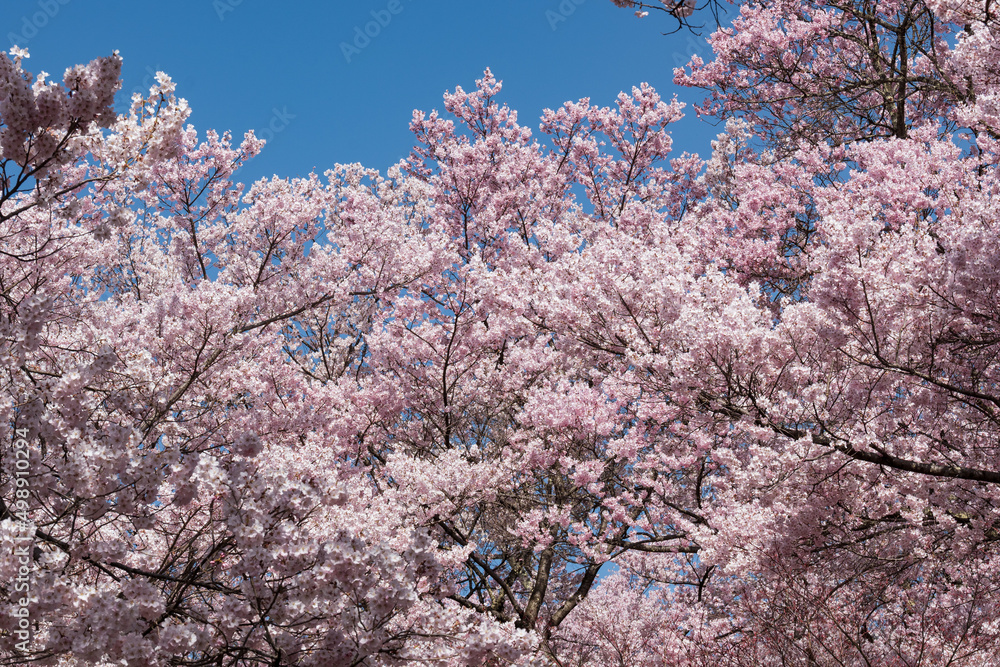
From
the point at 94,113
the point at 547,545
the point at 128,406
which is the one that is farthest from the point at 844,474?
the point at 94,113

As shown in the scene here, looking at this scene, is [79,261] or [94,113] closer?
[94,113]

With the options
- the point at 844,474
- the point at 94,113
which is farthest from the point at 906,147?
the point at 94,113

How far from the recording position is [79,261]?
9695 mm

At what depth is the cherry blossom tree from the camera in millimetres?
4121

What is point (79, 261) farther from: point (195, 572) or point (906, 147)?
point (906, 147)

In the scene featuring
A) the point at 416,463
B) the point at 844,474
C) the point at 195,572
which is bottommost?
the point at 195,572

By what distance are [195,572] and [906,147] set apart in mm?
10177

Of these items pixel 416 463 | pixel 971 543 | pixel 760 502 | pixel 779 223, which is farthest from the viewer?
pixel 779 223

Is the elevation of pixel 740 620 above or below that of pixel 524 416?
below

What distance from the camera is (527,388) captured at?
36.3ft

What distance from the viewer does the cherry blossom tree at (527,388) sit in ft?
13.5

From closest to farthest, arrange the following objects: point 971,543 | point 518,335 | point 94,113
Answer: point 94,113 → point 971,543 → point 518,335

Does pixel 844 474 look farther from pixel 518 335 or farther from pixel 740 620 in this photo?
pixel 518 335

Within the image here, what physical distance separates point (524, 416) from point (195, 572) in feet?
20.6
